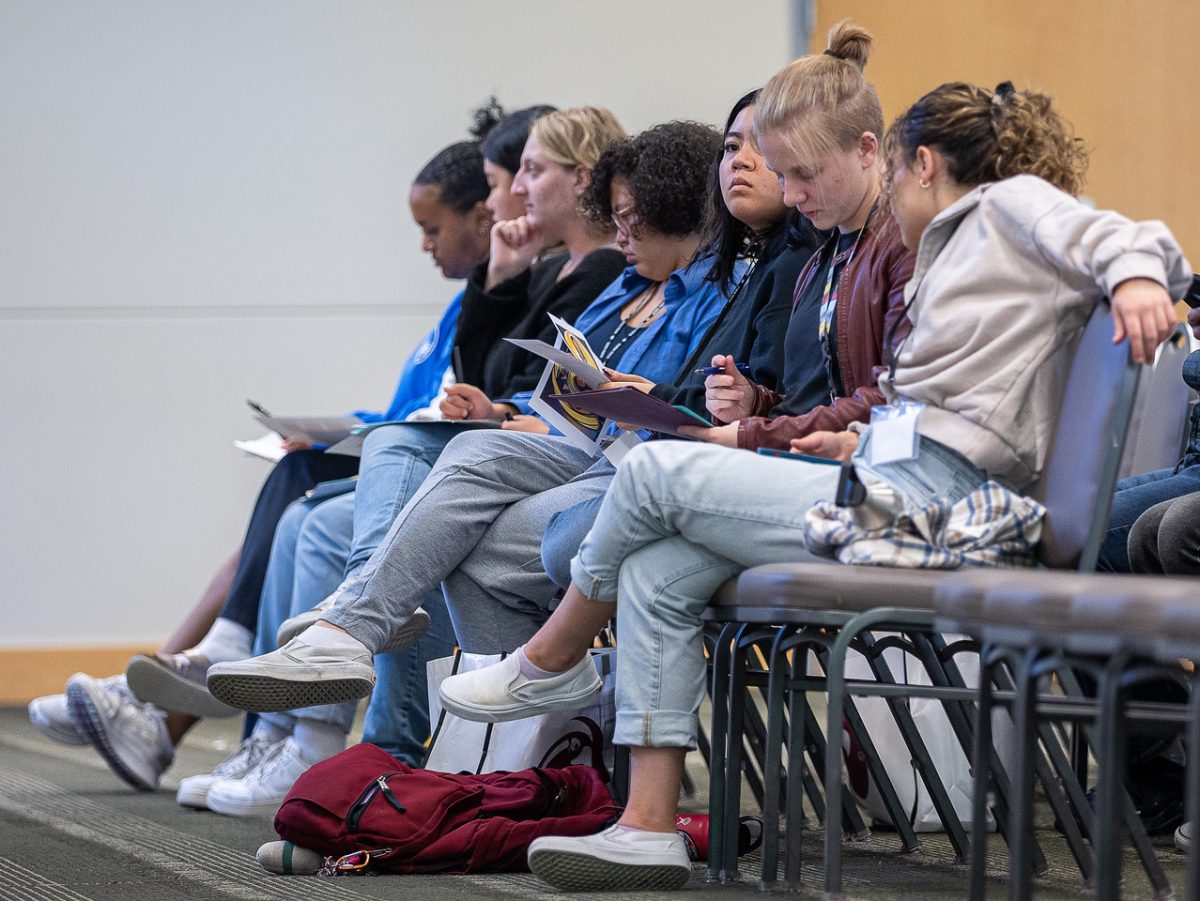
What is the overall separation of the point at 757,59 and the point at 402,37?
120 centimetres

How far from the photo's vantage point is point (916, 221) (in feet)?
5.59

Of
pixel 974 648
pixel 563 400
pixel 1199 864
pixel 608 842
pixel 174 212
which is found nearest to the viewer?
pixel 1199 864

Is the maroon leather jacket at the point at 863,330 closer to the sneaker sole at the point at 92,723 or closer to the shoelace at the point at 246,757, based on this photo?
the shoelace at the point at 246,757

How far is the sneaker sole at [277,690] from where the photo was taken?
2012 mm

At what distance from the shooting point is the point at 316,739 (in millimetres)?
2648

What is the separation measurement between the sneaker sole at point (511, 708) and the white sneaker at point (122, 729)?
1.21 m

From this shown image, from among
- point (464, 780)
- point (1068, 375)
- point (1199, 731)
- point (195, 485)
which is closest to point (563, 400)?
point (464, 780)

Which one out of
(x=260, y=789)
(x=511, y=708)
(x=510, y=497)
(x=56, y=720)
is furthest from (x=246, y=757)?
(x=511, y=708)

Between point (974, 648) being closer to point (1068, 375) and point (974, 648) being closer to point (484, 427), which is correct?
point (1068, 375)

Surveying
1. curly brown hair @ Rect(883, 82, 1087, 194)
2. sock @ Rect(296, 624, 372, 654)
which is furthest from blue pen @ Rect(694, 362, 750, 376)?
sock @ Rect(296, 624, 372, 654)

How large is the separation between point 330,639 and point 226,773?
0.76 metres

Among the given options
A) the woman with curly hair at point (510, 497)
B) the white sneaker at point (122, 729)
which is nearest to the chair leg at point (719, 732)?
the woman with curly hair at point (510, 497)

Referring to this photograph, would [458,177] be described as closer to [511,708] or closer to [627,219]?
[627,219]

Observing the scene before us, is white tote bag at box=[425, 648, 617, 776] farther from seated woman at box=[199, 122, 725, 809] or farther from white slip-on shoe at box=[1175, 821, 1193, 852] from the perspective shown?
white slip-on shoe at box=[1175, 821, 1193, 852]
